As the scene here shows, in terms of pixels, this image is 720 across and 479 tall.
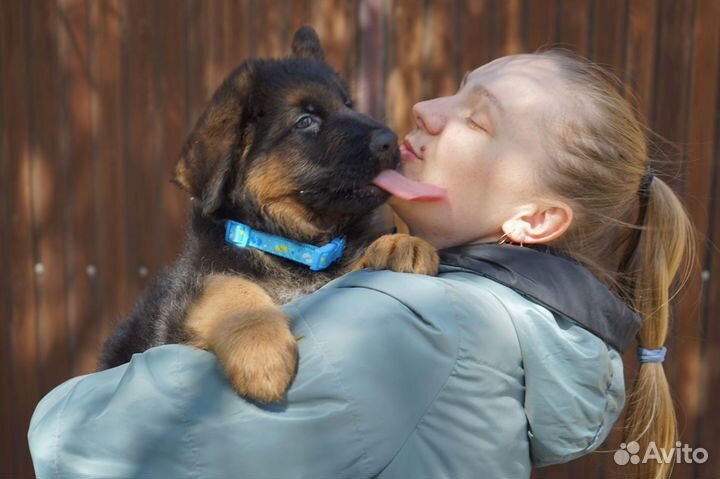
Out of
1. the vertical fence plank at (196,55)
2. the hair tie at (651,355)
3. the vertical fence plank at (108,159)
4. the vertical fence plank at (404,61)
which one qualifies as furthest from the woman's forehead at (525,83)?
the vertical fence plank at (108,159)

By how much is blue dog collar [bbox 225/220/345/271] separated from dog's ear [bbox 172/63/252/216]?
0.36 feet

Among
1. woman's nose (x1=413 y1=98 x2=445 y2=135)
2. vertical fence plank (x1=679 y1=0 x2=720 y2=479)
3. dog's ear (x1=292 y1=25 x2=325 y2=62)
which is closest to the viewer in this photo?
woman's nose (x1=413 y1=98 x2=445 y2=135)

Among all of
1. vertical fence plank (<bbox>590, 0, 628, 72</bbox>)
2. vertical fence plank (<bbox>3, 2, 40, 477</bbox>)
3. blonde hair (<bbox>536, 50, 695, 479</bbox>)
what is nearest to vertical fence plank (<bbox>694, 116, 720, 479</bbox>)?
vertical fence plank (<bbox>590, 0, 628, 72</bbox>)

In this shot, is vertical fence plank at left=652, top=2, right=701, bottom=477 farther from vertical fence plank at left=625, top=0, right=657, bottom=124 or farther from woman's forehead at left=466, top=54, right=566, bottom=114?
woman's forehead at left=466, top=54, right=566, bottom=114

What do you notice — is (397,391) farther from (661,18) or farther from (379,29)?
(661,18)

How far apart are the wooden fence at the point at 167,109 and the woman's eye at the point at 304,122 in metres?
1.99

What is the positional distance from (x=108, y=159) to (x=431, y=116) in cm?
315

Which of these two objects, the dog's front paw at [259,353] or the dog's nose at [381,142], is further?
the dog's nose at [381,142]

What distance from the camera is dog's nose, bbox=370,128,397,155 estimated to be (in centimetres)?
235

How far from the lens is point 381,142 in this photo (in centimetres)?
235

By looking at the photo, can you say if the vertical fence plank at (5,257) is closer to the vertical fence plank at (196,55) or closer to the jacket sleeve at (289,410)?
the vertical fence plank at (196,55)

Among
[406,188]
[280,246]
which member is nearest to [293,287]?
[280,246]

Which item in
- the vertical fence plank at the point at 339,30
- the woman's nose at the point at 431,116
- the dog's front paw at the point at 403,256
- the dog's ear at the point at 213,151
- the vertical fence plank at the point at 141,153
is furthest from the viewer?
the vertical fence plank at the point at 141,153

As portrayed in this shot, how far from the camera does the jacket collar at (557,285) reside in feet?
5.88
